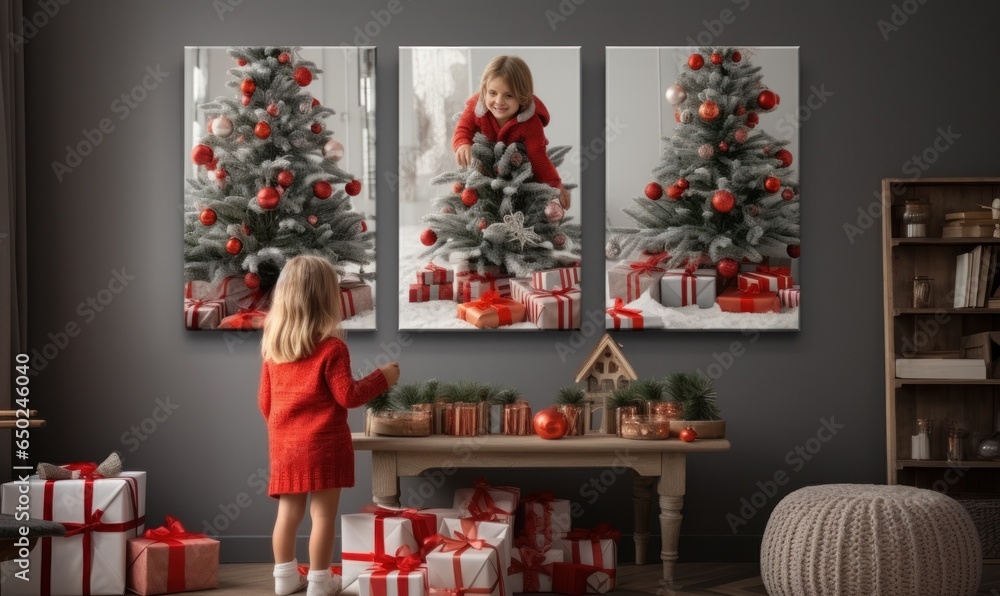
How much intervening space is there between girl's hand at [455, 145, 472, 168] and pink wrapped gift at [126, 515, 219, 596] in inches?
68.3

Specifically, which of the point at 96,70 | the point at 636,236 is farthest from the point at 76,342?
the point at 636,236

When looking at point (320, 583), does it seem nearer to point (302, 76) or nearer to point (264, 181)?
point (264, 181)

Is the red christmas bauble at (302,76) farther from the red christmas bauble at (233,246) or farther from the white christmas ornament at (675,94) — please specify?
the white christmas ornament at (675,94)

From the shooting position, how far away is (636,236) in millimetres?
4086

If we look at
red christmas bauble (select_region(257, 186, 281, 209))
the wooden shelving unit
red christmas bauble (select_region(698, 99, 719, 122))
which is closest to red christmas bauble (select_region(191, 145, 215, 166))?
red christmas bauble (select_region(257, 186, 281, 209))

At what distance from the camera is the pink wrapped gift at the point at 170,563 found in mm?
3500

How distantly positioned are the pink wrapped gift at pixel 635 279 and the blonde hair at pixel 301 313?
1262mm

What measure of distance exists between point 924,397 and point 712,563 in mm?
1098

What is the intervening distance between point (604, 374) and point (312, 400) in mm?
1122

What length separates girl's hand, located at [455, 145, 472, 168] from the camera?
13.4ft

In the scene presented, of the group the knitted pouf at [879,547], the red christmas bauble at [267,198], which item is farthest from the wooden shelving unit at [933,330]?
the red christmas bauble at [267,198]

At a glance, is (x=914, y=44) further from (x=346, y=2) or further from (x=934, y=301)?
(x=346, y=2)

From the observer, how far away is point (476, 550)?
3.09 m

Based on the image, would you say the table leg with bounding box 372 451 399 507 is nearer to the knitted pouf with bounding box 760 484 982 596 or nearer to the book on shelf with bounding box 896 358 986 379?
the knitted pouf with bounding box 760 484 982 596
